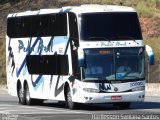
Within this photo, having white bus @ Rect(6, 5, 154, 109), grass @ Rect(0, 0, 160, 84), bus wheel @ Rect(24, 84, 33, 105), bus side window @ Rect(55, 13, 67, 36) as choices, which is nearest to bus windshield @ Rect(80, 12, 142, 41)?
white bus @ Rect(6, 5, 154, 109)

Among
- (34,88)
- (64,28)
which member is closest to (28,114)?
(64,28)

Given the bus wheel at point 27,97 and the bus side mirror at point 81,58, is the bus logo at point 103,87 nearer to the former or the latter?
the bus side mirror at point 81,58

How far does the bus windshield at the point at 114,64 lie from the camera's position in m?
30.1

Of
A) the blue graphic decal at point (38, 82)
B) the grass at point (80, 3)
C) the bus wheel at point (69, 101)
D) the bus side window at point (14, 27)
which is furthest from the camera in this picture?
the grass at point (80, 3)

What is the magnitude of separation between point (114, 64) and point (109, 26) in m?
1.54

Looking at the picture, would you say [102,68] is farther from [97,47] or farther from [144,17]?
[144,17]

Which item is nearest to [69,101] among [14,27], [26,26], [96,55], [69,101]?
[69,101]

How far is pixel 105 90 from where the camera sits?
30062 mm

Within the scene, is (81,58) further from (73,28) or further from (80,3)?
(80,3)

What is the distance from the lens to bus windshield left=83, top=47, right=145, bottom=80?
98.8 feet

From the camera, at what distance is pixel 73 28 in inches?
1209

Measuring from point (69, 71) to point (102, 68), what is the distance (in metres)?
1.65

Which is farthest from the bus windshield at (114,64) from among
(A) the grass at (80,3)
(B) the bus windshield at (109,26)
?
(A) the grass at (80,3)

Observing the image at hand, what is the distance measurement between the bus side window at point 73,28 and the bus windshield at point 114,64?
720 mm
